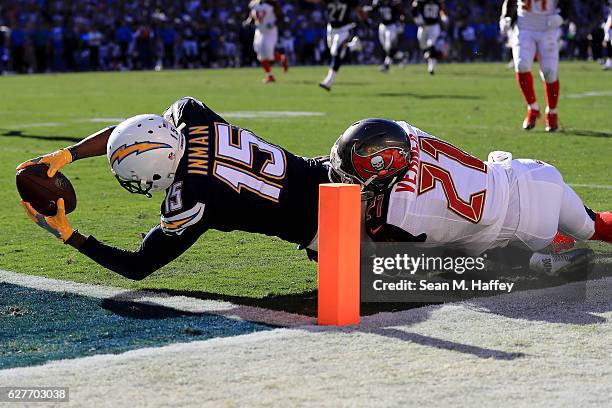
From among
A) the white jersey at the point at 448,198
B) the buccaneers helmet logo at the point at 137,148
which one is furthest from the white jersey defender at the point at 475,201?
the buccaneers helmet logo at the point at 137,148

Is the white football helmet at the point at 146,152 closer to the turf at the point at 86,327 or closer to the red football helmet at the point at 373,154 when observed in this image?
the turf at the point at 86,327

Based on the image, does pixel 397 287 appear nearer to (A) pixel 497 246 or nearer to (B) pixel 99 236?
(A) pixel 497 246

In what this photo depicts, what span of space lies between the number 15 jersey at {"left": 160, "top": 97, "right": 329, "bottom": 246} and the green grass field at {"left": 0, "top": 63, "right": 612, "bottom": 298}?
394mm

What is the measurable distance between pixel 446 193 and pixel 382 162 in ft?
1.23

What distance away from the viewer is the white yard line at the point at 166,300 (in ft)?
→ 17.2

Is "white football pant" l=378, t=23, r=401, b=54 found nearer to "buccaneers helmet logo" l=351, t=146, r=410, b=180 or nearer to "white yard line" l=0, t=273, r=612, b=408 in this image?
"buccaneers helmet logo" l=351, t=146, r=410, b=180

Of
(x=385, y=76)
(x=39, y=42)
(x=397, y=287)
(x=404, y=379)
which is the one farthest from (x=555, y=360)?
(x=39, y=42)

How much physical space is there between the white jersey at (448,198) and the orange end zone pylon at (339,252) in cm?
67

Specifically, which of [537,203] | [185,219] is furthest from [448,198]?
[185,219]

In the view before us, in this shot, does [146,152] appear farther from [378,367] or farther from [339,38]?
[339,38]

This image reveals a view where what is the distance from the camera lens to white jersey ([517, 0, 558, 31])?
1400 centimetres

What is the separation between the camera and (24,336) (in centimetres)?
493

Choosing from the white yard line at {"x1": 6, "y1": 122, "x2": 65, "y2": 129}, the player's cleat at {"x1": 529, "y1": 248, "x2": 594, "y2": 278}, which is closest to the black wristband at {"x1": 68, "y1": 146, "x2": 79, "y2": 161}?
the player's cleat at {"x1": 529, "y1": 248, "x2": 594, "y2": 278}

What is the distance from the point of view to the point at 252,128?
47.8 ft
